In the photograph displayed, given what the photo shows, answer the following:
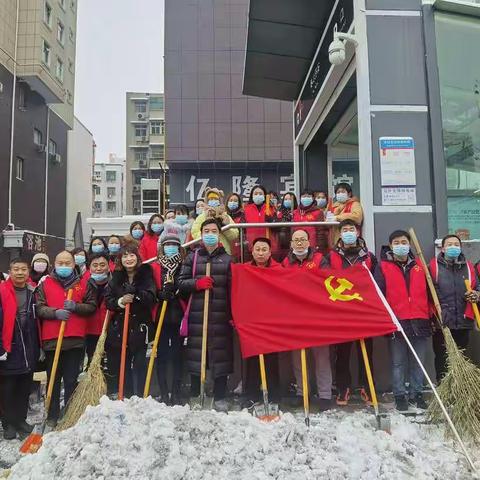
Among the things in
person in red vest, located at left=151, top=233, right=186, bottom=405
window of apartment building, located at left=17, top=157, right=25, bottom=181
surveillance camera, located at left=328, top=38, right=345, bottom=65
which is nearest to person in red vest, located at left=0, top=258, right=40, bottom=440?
person in red vest, located at left=151, top=233, right=186, bottom=405

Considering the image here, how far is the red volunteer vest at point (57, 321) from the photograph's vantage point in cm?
467

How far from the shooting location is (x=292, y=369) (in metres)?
5.18

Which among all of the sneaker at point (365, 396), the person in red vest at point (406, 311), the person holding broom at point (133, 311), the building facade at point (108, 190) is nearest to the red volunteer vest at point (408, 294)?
the person in red vest at point (406, 311)

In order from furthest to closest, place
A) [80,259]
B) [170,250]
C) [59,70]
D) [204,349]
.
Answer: [59,70] < [80,259] < [170,250] < [204,349]

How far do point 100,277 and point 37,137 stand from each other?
2261cm

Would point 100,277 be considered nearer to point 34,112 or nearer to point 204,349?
point 204,349

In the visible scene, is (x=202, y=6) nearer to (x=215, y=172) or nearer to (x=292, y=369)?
(x=215, y=172)

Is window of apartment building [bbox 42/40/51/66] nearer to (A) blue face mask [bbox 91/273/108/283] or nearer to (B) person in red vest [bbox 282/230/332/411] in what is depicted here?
(A) blue face mask [bbox 91/273/108/283]

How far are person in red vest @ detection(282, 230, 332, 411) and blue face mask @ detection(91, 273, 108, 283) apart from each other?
1899 mm

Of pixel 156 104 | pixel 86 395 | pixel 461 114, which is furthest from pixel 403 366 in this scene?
pixel 156 104

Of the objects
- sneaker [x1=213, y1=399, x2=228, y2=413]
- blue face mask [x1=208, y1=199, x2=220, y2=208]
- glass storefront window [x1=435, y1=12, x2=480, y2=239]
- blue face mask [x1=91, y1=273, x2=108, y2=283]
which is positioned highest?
glass storefront window [x1=435, y1=12, x2=480, y2=239]

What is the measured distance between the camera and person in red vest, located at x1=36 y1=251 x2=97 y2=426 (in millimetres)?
4598

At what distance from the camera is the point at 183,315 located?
195 inches

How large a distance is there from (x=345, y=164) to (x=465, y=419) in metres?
6.72
